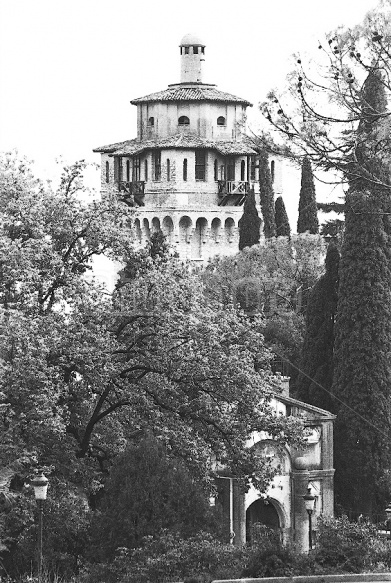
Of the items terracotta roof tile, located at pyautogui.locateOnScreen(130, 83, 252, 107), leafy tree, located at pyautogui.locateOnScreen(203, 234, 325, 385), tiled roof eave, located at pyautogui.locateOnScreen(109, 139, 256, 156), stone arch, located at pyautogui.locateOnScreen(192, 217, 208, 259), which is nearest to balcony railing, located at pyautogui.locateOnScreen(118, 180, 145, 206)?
tiled roof eave, located at pyautogui.locateOnScreen(109, 139, 256, 156)

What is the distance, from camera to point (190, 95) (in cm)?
12012

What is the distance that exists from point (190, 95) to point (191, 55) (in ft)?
9.24

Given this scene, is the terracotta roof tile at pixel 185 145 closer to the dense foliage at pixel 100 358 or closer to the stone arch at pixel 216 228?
the stone arch at pixel 216 228

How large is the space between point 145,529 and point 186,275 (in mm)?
9167

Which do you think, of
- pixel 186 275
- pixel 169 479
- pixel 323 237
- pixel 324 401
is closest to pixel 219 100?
pixel 323 237

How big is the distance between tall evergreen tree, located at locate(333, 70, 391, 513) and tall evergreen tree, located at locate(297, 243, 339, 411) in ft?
4.58

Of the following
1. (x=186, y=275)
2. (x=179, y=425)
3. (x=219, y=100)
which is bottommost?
(x=179, y=425)

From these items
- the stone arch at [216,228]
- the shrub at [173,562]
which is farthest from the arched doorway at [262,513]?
the stone arch at [216,228]

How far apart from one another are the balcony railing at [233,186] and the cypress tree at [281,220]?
61.3 feet

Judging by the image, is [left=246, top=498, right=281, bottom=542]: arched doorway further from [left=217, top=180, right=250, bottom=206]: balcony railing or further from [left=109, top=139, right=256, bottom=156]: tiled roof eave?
[left=217, top=180, right=250, bottom=206]: balcony railing

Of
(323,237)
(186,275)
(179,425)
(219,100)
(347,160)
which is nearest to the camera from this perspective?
(347,160)

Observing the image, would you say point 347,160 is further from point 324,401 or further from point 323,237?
point 323,237

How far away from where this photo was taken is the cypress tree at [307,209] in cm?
8850

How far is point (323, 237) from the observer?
84125mm
